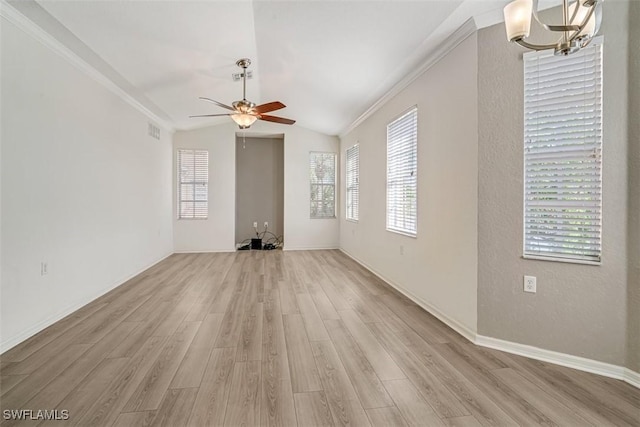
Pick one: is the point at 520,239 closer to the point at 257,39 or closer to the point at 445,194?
the point at 445,194

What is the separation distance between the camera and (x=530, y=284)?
231 cm

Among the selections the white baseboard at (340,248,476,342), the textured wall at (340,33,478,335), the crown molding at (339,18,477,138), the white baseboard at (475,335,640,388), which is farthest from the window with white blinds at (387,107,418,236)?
the white baseboard at (475,335,640,388)

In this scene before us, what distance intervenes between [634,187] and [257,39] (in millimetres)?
3507

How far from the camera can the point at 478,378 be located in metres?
2.02

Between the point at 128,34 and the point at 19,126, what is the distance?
4.20ft

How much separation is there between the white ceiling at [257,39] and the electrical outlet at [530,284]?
2.07 m

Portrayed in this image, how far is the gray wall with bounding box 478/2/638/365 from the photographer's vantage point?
2.03 m

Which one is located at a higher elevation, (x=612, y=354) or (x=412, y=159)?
(x=412, y=159)

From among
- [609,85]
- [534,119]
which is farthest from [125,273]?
[609,85]

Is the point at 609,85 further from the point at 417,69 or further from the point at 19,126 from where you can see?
the point at 19,126

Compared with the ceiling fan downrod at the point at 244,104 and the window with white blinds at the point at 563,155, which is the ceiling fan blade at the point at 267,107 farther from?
the window with white blinds at the point at 563,155

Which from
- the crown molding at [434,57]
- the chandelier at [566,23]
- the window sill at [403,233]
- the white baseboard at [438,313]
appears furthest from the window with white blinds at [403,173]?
the chandelier at [566,23]

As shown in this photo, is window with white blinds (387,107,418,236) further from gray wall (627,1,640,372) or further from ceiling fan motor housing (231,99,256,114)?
ceiling fan motor housing (231,99,256,114)

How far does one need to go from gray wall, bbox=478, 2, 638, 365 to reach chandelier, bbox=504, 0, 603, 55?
2.92ft
